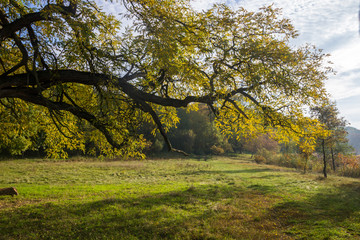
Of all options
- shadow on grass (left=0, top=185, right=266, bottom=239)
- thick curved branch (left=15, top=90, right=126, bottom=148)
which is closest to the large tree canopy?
thick curved branch (left=15, top=90, right=126, bottom=148)

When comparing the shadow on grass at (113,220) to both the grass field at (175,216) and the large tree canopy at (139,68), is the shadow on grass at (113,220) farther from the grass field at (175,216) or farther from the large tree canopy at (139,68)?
the large tree canopy at (139,68)

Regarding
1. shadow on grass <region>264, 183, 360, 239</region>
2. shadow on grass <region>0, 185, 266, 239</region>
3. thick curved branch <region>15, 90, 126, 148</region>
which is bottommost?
shadow on grass <region>264, 183, 360, 239</region>

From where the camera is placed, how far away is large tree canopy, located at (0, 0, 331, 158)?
21.8 feet

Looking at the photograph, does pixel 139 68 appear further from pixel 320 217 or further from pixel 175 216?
pixel 320 217

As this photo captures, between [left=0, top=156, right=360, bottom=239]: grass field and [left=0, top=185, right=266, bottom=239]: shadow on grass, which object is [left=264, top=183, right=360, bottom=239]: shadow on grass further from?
[left=0, top=185, right=266, bottom=239]: shadow on grass

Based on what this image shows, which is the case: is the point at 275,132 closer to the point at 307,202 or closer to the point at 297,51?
the point at 297,51

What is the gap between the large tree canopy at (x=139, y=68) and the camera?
21.8 feet

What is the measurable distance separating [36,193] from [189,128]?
55.5 meters

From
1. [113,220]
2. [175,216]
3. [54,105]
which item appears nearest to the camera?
[54,105]

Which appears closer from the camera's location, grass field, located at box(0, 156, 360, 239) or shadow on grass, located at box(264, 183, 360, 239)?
grass field, located at box(0, 156, 360, 239)

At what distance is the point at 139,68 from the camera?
25.8 ft

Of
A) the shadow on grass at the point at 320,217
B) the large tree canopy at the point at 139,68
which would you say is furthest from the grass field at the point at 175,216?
the large tree canopy at the point at 139,68

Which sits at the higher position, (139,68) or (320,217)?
(139,68)

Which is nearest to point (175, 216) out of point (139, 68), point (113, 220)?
point (113, 220)
